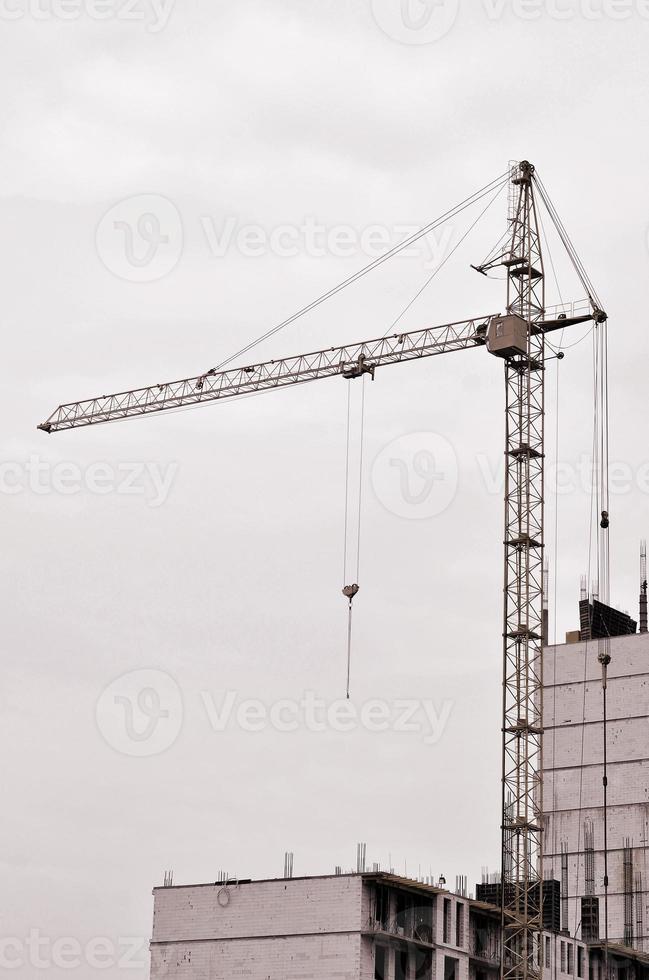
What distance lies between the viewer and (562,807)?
4862 inches

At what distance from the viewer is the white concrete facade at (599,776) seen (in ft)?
389

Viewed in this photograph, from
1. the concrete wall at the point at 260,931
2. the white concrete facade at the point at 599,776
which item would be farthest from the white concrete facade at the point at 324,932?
the white concrete facade at the point at 599,776

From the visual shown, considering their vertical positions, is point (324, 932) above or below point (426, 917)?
below

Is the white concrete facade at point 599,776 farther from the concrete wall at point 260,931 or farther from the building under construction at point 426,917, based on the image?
the concrete wall at point 260,931

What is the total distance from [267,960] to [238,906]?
Answer: 10.7 ft

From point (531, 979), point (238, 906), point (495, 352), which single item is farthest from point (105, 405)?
point (531, 979)

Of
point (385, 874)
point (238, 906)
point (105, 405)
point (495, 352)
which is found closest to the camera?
point (385, 874)

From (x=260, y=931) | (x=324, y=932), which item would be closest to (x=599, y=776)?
(x=260, y=931)

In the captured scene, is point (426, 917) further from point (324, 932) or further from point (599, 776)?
point (599, 776)

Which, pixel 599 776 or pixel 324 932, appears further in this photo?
pixel 599 776

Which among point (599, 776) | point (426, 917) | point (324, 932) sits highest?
point (599, 776)

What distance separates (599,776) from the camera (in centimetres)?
12194

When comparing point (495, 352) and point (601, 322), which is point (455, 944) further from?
point (601, 322)

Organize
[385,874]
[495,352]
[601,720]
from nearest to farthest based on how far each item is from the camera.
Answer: [385,874] → [495,352] → [601,720]
